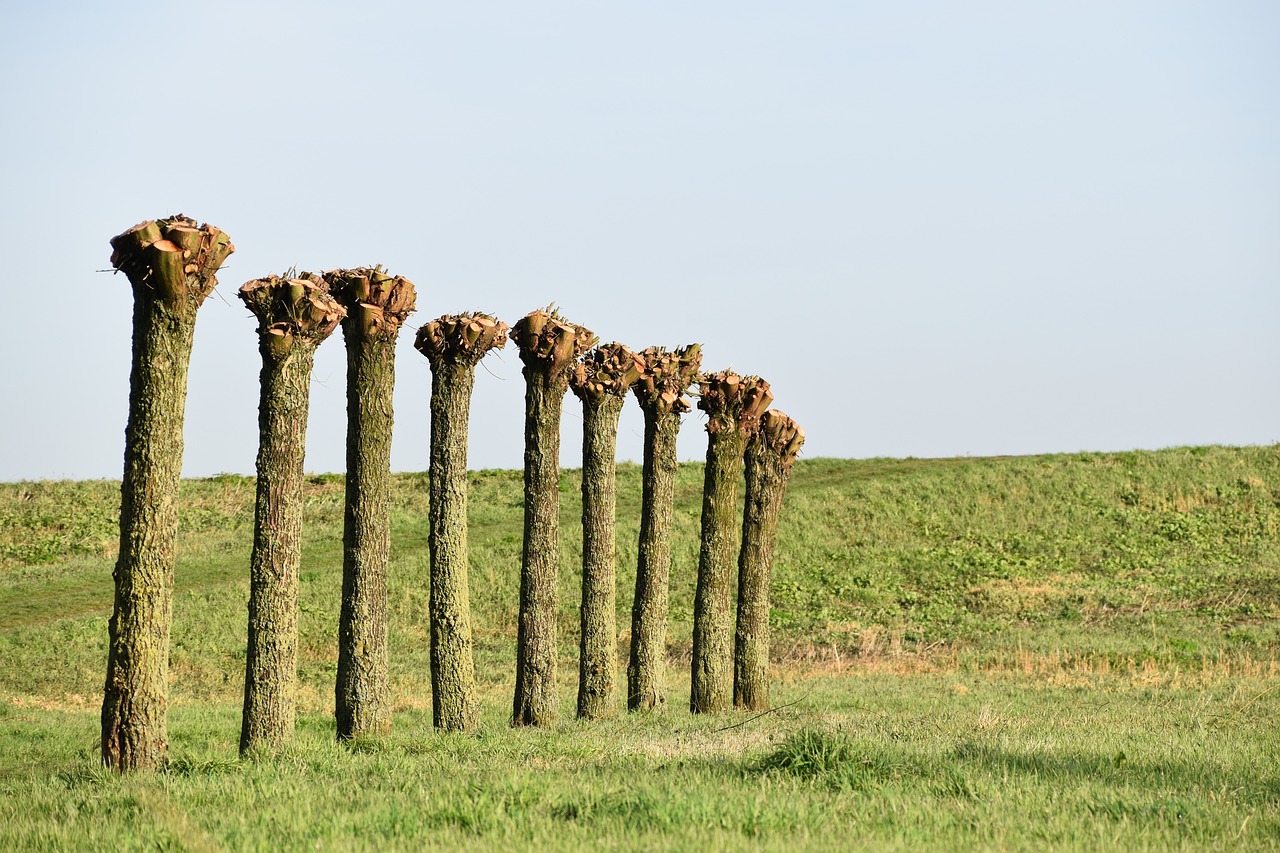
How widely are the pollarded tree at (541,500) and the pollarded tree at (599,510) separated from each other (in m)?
0.78

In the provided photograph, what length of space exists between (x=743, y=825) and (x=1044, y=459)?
54165 mm

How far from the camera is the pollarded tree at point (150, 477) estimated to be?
12211 millimetres

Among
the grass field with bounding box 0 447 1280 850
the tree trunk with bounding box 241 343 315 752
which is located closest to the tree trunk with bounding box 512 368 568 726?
the grass field with bounding box 0 447 1280 850

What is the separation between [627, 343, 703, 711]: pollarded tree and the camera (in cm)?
1975

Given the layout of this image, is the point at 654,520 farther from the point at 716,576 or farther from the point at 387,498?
the point at 387,498

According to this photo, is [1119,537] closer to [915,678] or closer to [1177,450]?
[1177,450]

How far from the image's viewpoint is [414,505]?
50375 millimetres

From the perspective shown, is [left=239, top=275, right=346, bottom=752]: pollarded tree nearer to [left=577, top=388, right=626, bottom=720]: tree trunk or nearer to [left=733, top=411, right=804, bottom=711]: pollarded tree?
[left=577, top=388, right=626, bottom=720]: tree trunk

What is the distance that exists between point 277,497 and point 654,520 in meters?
7.68

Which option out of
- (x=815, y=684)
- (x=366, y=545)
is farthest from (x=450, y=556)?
(x=815, y=684)

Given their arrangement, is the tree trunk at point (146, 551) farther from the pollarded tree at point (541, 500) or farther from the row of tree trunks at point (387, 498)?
the pollarded tree at point (541, 500)

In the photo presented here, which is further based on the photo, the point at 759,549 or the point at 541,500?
the point at 759,549

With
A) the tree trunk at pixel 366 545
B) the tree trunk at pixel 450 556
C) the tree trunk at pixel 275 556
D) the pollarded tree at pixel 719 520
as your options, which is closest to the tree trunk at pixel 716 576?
the pollarded tree at pixel 719 520

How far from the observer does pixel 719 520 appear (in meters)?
20.4
